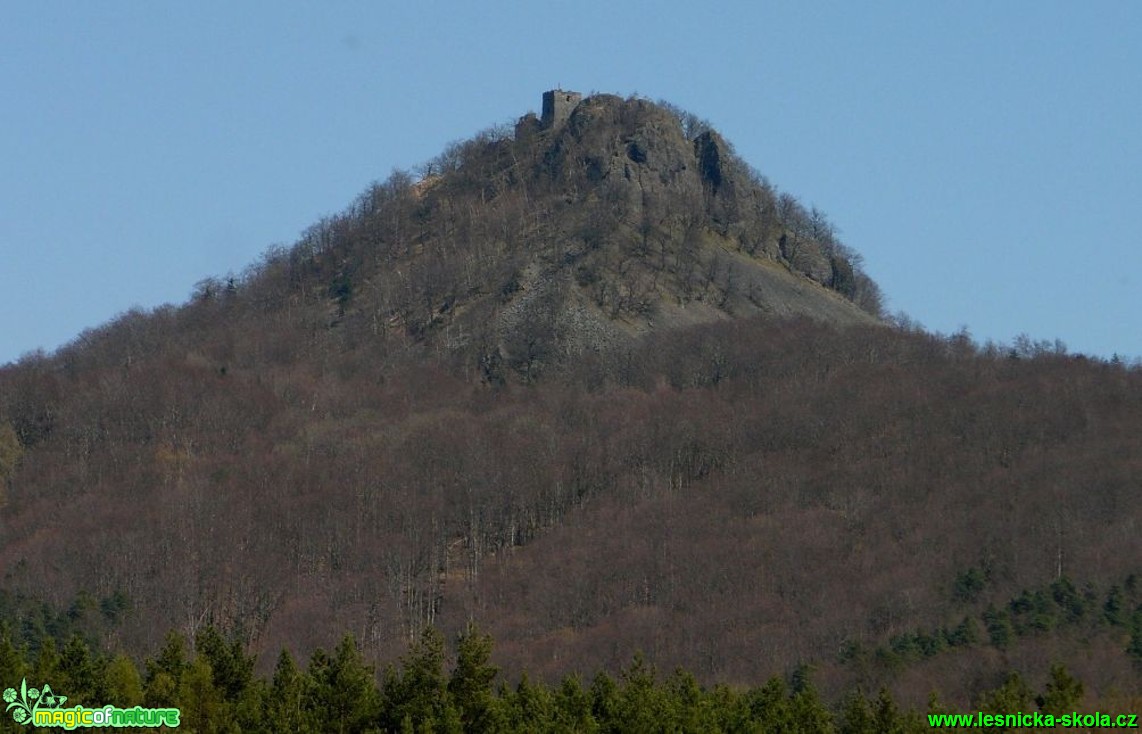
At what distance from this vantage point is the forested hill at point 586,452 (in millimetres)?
95250

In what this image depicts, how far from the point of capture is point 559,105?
553ft

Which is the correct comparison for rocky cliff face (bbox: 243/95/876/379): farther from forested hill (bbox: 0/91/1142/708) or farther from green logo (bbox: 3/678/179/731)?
green logo (bbox: 3/678/179/731)

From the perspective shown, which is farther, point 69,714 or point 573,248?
point 573,248

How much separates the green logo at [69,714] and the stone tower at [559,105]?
4569 inches

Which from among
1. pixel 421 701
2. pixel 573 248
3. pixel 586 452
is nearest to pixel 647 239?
pixel 573 248

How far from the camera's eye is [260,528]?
373ft

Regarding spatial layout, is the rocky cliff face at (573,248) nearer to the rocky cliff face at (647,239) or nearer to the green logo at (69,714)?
the rocky cliff face at (647,239)

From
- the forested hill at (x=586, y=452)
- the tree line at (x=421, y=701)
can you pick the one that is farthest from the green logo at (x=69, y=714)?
the forested hill at (x=586, y=452)

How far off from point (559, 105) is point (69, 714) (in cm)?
11782

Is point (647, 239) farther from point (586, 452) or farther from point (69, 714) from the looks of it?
point (69, 714)

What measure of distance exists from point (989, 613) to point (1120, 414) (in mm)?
43151

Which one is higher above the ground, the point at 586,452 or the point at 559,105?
the point at 559,105

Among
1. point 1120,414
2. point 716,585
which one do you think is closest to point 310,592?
point 716,585

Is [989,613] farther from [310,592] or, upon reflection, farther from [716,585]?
[310,592]
